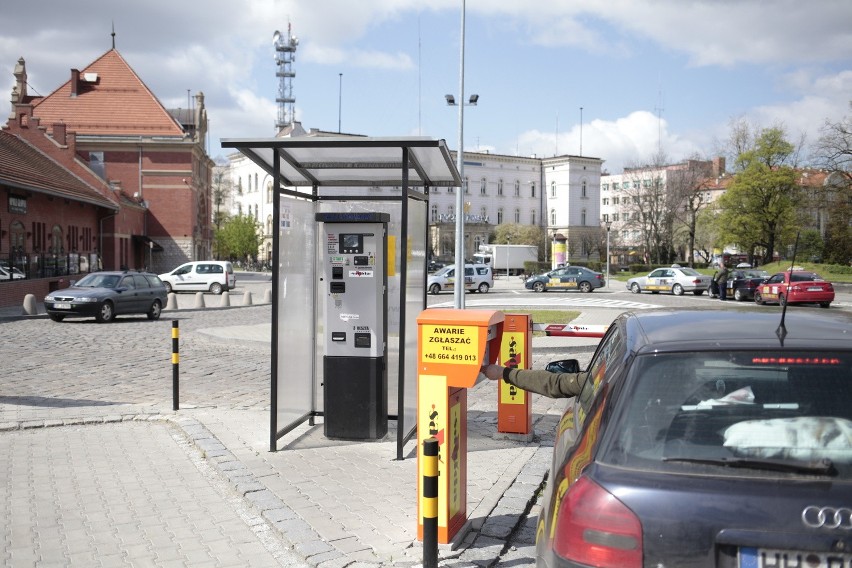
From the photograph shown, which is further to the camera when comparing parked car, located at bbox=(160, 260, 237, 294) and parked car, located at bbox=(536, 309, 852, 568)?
parked car, located at bbox=(160, 260, 237, 294)

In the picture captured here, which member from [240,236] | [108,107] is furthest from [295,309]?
[240,236]

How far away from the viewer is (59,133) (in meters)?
50.7

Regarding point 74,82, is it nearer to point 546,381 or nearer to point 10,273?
point 10,273

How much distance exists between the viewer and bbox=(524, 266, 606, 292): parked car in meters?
45.0

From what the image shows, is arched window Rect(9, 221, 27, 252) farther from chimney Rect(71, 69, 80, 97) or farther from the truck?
the truck

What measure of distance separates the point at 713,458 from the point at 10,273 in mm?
32469

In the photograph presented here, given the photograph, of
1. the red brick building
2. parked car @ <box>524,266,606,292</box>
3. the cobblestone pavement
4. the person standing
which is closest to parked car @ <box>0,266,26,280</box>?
the red brick building

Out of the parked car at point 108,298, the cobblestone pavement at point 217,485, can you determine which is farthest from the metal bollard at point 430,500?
the parked car at point 108,298

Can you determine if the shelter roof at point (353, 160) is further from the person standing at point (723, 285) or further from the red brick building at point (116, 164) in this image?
the red brick building at point (116, 164)

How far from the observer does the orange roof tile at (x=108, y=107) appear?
6228cm

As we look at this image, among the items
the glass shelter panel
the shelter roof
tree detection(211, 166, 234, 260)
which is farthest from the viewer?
tree detection(211, 166, 234, 260)

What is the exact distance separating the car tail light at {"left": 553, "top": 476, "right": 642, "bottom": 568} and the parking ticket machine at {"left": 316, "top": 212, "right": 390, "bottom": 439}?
4.95 meters

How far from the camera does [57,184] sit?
38.4 metres

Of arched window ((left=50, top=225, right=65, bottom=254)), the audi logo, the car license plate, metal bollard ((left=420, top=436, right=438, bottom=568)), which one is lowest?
metal bollard ((left=420, top=436, right=438, bottom=568))
